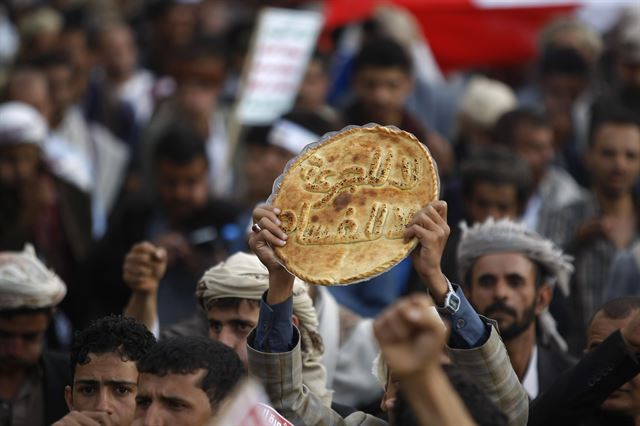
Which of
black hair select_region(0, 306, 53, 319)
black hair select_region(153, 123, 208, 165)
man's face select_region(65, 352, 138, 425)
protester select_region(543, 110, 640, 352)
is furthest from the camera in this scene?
black hair select_region(153, 123, 208, 165)

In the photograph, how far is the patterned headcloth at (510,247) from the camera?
719cm

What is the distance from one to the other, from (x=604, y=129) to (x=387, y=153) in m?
3.91

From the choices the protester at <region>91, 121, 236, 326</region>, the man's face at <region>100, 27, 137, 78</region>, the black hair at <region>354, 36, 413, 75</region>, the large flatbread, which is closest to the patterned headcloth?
the large flatbread

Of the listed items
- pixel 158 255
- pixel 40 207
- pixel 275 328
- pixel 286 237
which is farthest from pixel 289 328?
pixel 40 207

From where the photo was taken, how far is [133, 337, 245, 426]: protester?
5.25m

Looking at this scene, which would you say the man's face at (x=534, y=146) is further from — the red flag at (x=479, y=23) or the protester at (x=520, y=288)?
the red flag at (x=479, y=23)


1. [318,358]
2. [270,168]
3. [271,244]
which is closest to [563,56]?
[270,168]

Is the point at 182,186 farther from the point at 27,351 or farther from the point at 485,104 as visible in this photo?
the point at 485,104

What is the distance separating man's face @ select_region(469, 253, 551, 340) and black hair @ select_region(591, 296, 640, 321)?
0.61 metres

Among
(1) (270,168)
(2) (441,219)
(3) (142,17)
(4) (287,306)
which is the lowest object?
(3) (142,17)

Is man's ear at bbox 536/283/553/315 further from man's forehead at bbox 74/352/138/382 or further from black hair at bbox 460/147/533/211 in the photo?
man's forehead at bbox 74/352/138/382

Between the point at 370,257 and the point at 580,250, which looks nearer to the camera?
the point at 370,257

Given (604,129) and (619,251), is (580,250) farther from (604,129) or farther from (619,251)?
(604,129)

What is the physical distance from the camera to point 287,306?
18.4 ft
